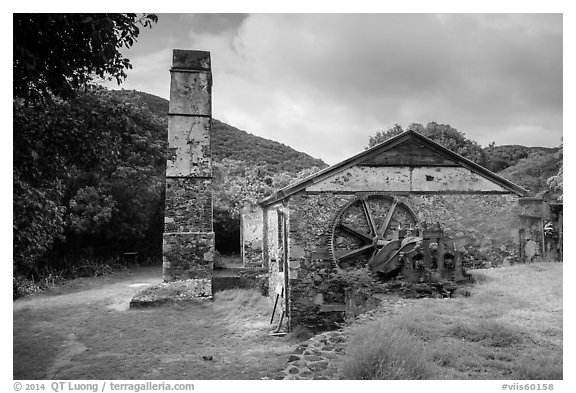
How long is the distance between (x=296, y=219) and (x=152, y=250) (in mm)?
11809

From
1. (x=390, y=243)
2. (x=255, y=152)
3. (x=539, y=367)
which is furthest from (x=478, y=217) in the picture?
(x=255, y=152)

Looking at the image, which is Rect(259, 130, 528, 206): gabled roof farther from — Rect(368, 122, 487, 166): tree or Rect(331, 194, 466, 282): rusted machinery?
Rect(368, 122, 487, 166): tree

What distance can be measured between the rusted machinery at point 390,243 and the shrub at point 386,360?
283 cm

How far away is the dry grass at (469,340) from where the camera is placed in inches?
146

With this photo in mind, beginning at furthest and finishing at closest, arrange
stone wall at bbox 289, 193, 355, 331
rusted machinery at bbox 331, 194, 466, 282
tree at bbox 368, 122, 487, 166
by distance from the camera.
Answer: tree at bbox 368, 122, 487, 166 → stone wall at bbox 289, 193, 355, 331 → rusted machinery at bbox 331, 194, 466, 282

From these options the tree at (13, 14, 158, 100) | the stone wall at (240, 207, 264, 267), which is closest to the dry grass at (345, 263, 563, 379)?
the tree at (13, 14, 158, 100)

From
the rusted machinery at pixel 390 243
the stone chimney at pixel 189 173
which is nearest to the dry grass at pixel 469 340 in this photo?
the rusted machinery at pixel 390 243

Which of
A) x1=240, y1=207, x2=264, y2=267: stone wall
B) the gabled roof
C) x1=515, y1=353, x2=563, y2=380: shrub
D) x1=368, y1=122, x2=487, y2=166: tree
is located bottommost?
x1=515, y1=353, x2=563, y2=380: shrub

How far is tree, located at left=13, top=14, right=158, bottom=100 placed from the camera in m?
4.23

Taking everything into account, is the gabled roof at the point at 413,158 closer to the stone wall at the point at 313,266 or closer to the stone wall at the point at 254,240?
the stone wall at the point at 313,266

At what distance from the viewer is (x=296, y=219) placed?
301 inches

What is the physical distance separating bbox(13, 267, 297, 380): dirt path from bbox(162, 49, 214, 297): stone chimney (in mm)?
1736

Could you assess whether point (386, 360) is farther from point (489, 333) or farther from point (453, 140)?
point (453, 140)
